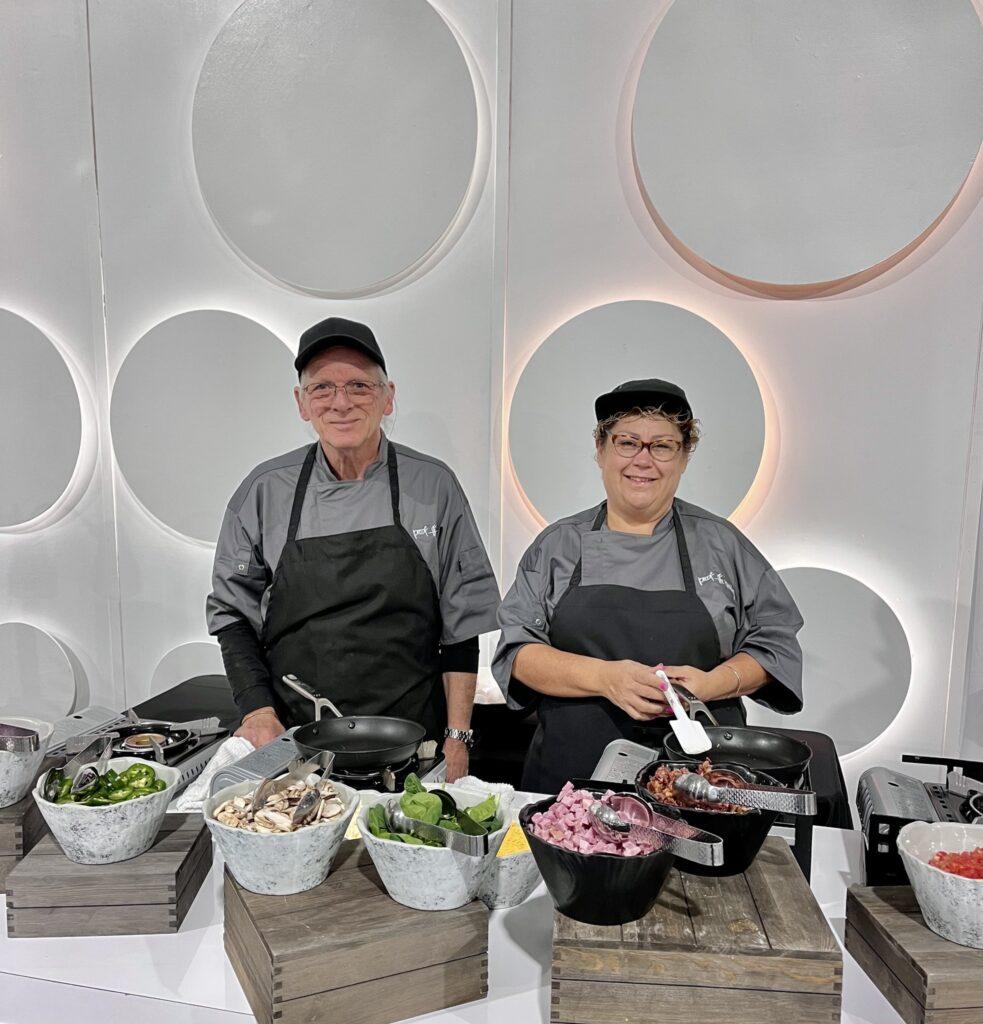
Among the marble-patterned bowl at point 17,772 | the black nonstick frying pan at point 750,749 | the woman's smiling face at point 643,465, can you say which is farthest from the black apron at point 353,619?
the black nonstick frying pan at point 750,749

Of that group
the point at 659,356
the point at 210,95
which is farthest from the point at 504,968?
the point at 210,95

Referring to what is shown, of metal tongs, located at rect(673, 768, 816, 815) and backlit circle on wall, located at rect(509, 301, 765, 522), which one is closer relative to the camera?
metal tongs, located at rect(673, 768, 816, 815)

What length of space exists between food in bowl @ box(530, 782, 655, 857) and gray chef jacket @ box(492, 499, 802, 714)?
1124 mm

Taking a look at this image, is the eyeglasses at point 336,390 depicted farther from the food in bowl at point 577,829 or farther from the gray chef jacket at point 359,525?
the food in bowl at point 577,829

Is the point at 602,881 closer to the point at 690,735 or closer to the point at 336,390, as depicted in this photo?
the point at 690,735

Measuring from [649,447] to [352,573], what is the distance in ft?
3.38

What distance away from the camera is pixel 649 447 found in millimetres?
2633

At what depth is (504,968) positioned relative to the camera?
1477 mm

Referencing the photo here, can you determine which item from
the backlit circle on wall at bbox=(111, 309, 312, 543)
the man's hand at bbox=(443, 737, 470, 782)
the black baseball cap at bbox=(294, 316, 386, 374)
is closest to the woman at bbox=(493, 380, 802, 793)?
the man's hand at bbox=(443, 737, 470, 782)

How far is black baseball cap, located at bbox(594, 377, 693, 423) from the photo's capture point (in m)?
2.59

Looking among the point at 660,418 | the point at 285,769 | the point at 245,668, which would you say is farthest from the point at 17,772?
the point at 660,418

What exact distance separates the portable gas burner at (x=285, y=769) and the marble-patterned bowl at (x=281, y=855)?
0.26 m

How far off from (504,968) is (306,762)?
19.4 inches

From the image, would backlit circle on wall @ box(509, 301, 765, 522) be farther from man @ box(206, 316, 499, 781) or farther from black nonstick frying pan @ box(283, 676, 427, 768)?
black nonstick frying pan @ box(283, 676, 427, 768)
